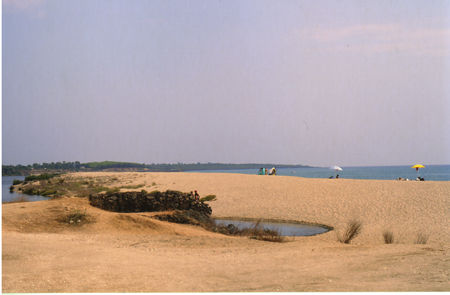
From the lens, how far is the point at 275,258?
693cm

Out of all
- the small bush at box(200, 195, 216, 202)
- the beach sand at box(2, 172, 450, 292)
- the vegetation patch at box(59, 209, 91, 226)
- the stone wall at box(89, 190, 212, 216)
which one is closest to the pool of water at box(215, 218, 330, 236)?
the beach sand at box(2, 172, 450, 292)

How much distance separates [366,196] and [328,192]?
211 cm

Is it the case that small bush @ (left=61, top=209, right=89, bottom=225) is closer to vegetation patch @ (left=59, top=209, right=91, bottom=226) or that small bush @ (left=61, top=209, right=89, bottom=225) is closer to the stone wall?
vegetation patch @ (left=59, top=209, right=91, bottom=226)

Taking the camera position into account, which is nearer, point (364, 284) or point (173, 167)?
point (364, 284)

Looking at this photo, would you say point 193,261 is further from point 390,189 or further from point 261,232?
point 390,189

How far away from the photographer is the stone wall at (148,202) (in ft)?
43.1

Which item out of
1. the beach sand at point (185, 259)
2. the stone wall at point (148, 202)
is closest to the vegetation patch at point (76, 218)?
the beach sand at point (185, 259)

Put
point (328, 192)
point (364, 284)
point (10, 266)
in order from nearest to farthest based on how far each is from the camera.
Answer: point (364, 284), point (10, 266), point (328, 192)

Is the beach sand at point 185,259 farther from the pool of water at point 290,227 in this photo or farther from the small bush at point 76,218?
the pool of water at point 290,227

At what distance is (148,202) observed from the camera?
13445 millimetres

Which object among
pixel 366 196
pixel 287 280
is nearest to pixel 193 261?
pixel 287 280

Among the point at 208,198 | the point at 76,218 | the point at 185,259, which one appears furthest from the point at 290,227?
the point at 185,259

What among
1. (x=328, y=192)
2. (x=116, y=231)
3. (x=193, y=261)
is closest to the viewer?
(x=193, y=261)

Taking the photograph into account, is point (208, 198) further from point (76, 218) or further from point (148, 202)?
point (76, 218)
